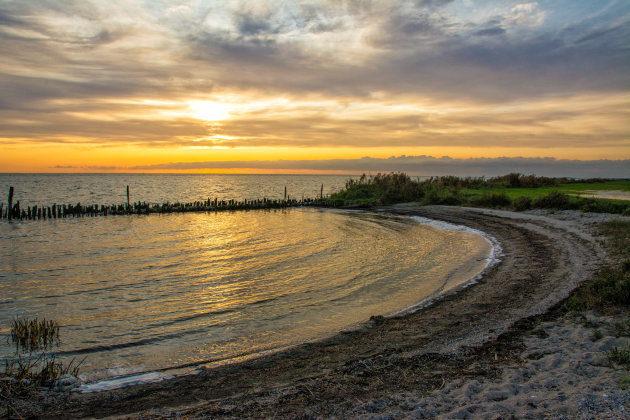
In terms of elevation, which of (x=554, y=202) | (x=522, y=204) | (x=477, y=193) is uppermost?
(x=477, y=193)

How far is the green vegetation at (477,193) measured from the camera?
1077 inches

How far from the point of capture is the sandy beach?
4570 millimetres

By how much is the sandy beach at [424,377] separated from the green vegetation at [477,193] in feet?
68.7

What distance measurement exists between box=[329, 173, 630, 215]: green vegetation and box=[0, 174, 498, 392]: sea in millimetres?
8681

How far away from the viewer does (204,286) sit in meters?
12.6

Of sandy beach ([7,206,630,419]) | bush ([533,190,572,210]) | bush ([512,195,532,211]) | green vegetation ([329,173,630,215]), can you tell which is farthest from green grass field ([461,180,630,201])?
sandy beach ([7,206,630,419])

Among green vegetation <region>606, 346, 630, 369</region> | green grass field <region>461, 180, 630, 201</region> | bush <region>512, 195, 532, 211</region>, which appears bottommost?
green vegetation <region>606, 346, 630, 369</region>

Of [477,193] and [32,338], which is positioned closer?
[32,338]

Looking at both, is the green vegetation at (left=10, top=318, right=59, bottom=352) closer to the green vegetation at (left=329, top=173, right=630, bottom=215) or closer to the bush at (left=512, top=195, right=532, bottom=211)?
the green vegetation at (left=329, top=173, right=630, bottom=215)

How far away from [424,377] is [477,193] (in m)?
38.4

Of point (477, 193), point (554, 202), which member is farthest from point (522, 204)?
point (477, 193)

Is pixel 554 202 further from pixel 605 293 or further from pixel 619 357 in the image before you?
pixel 619 357

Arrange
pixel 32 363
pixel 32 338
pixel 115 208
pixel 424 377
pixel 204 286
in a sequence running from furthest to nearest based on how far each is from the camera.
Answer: pixel 115 208, pixel 204 286, pixel 32 338, pixel 32 363, pixel 424 377

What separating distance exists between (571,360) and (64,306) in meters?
12.1
